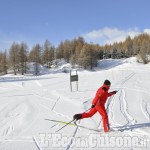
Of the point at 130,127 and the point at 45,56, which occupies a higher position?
the point at 45,56

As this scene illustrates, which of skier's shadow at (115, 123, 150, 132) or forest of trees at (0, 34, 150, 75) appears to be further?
forest of trees at (0, 34, 150, 75)

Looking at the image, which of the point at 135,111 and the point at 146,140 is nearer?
the point at 146,140

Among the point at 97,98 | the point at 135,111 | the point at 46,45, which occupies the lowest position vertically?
the point at 135,111

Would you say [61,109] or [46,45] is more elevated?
[46,45]

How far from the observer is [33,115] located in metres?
11.0

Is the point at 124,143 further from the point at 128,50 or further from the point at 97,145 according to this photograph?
the point at 128,50

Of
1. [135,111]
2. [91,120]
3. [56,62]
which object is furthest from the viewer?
[56,62]

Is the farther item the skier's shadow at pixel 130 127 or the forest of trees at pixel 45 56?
the forest of trees at pixel 45 56

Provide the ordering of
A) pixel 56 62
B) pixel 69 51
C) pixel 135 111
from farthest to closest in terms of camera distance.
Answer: pixel 69 51
pixel 56 62
pixel 135 111

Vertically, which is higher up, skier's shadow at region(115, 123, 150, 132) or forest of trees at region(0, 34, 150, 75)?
forest of trees at region(0, 34, 150, 75)

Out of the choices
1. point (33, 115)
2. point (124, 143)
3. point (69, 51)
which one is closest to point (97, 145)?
point (124, 143)

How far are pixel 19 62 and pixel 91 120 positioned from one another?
73260 mm

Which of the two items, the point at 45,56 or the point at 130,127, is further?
the point at 45,56

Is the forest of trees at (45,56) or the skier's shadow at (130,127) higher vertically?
the forest of trees at (45,56)
